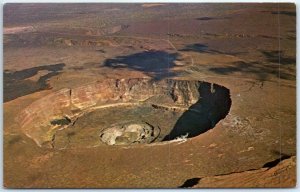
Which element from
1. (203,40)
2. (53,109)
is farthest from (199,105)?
(53,109)

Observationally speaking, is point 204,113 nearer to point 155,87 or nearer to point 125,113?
point 155,87

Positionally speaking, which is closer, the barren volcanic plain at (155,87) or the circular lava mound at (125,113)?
the barren volcanic plain at (155,87)

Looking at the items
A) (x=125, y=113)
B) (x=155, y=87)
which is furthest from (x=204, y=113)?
(x=125, y=113)

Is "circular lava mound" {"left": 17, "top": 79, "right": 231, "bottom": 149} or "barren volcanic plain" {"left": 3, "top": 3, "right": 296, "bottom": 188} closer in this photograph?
"barren volcanic plain" {"left": 3, "top": 3, "right": 296, "bottom": 188}

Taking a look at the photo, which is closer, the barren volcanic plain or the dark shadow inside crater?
the barren volcanic plain

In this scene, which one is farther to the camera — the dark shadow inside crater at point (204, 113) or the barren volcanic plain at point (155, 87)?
the dark shadow inside crater at point (204, 113)
